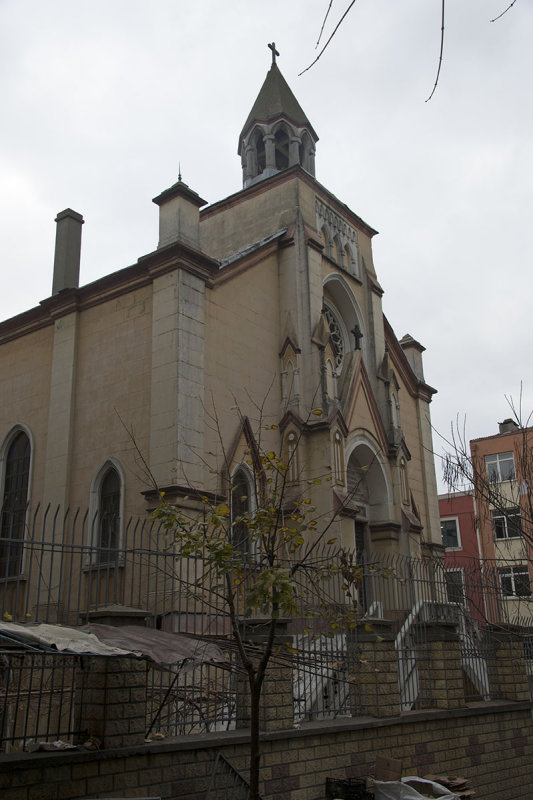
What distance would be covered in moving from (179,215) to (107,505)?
634cm

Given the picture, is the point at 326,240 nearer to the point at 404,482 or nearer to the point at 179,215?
the point at 179,215

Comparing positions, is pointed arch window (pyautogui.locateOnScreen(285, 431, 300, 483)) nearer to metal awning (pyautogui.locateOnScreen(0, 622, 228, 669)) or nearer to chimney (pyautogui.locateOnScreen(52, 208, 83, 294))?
chimney (pyautogui.locateOnScreen(52, 208, 83, 294))

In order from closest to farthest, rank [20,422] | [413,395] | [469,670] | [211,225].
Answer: [469,670] < [20,422] < [211,225] < [413,395]

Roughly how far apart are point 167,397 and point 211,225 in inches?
357

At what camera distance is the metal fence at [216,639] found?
8414mm

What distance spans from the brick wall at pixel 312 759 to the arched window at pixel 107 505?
23.5 ft

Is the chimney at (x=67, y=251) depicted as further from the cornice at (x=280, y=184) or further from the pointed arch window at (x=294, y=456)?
the pointed arch window at (x=294, y=456)

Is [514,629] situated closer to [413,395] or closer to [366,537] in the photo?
[366,537]

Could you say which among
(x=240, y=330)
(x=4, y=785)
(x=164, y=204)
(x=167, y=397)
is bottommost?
(x=4, y=785)

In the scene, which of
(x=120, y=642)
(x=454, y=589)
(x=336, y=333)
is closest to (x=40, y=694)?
(x=120, y=642)

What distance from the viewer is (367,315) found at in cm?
2336

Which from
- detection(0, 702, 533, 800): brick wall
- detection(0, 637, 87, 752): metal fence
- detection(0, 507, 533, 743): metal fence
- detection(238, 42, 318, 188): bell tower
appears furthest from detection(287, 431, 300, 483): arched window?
detection(238, 42, 318, 188): bell tower

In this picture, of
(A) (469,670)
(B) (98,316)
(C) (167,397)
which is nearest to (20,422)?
(B) (98,316)

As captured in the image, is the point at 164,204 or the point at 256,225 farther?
the point at 256,225
